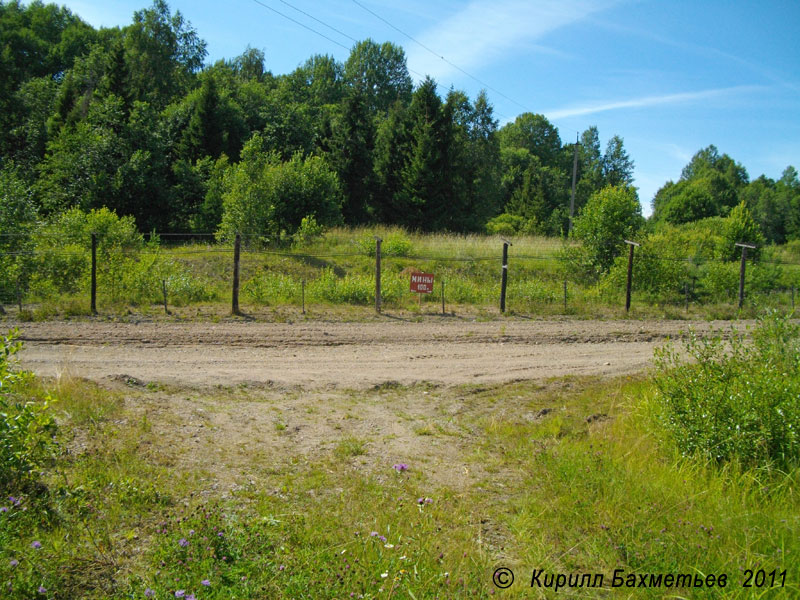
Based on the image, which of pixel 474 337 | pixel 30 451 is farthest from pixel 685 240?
pixel 30 451

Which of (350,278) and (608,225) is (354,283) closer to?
(350,278)

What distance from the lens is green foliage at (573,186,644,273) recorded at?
22.7 metres

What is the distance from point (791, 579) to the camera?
3.75 metres

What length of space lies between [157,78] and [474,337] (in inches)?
2037

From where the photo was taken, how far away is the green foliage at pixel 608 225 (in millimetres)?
22656

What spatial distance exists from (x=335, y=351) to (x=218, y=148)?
32965mm

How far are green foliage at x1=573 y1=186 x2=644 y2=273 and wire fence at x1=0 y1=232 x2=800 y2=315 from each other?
0.35 m

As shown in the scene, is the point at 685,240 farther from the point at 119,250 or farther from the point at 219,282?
the point at 119,250

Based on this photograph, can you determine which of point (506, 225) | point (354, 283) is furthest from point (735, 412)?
point (506, 225)

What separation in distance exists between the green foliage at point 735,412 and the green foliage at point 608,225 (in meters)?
16.9

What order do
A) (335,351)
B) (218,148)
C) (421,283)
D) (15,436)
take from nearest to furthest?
(15,436), (335,351), (421,283), (218,148)

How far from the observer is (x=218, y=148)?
131ft

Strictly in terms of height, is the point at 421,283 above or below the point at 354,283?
above

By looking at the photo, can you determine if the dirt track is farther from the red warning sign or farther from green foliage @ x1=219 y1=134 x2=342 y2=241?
green foliage @ x1=219 y1=134 x2=342 y2=241
